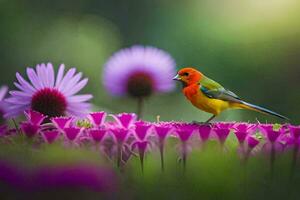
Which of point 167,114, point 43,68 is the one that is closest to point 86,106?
point 43,68

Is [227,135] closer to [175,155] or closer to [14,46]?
[175,155]

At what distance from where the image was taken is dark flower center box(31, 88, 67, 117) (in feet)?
1.76

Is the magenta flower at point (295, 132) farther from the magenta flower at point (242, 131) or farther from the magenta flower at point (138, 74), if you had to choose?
the magenta flower at point (138, 74)

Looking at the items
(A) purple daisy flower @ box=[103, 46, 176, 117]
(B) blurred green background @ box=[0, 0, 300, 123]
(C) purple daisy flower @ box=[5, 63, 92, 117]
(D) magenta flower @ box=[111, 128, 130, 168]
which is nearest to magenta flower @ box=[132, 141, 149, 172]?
(D) magenta flower @ box=[111, 128, 130, 168]

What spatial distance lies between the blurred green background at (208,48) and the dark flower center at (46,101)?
4.69ft

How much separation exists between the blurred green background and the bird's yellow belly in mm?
1257

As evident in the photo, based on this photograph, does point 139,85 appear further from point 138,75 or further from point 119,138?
point 119,138

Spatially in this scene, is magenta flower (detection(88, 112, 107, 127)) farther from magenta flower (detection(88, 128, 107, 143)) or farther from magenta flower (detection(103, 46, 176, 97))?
magenta flower (detection(103, 46, 176, 97))

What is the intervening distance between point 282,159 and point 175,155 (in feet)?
0.16

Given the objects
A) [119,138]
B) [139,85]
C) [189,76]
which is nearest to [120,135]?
[119,138]

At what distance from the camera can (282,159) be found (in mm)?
309

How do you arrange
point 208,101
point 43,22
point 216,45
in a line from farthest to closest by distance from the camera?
point 43,22 < point 216,45 < point 208,101

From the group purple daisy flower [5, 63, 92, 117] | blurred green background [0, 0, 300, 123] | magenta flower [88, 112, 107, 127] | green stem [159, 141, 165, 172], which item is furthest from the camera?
blurred green background [0, 0, 300, 123]

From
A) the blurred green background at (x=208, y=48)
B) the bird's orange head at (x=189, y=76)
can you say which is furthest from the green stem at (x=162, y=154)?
the blurred green background at (x=208, y=48)
